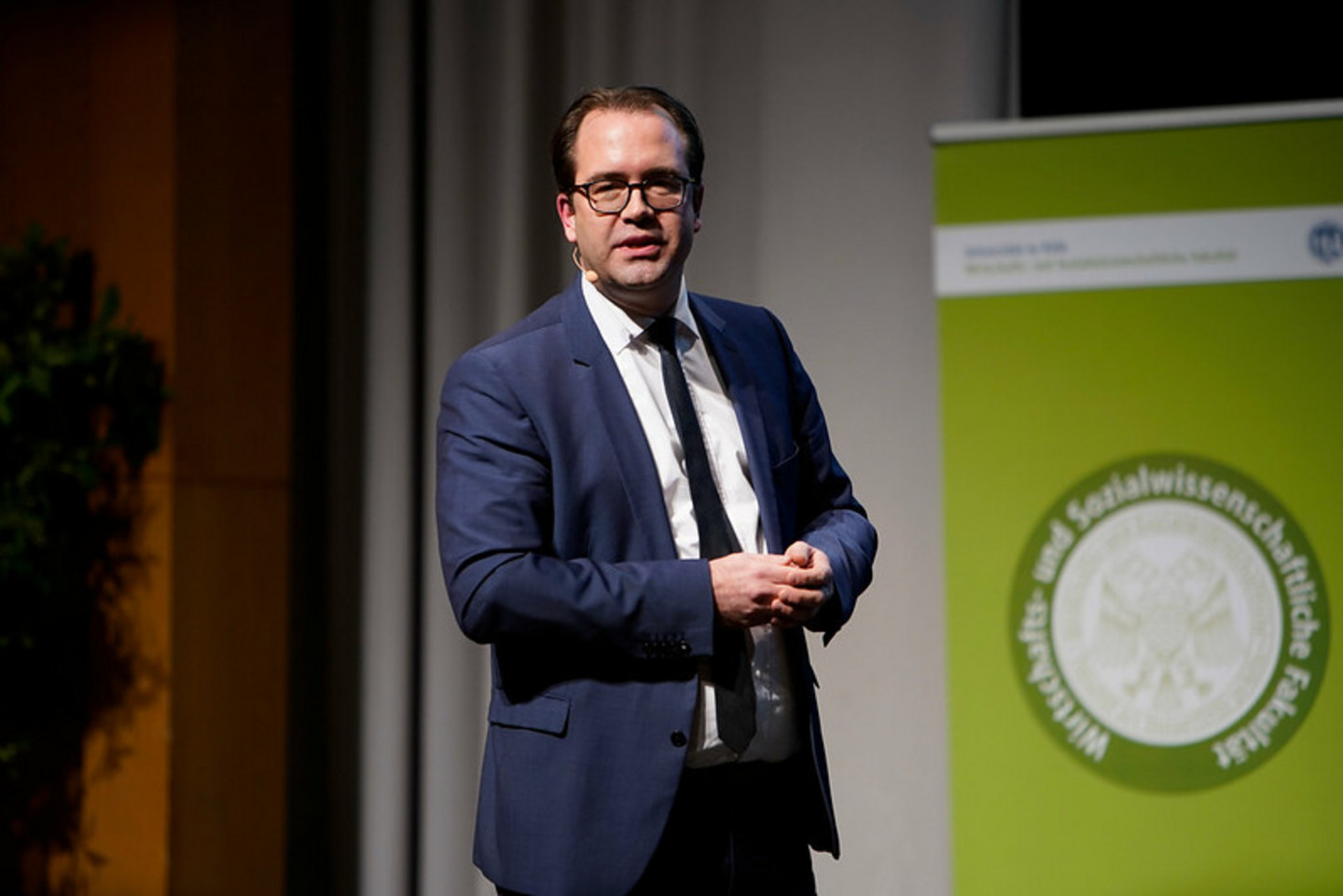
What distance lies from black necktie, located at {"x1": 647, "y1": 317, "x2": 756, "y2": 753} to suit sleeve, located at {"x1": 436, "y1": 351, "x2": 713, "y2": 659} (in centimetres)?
7

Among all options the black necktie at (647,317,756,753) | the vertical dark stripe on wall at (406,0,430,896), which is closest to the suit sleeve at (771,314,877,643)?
the black necktie at (647,317,756,753)

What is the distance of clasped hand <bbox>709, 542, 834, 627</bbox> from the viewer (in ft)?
5.65

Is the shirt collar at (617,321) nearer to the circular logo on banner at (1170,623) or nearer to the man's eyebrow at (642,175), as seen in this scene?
the man's eyebrow at (642,175)

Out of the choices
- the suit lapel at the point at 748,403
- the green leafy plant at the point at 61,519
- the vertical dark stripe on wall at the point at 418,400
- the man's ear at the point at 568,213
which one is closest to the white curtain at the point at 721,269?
the vertical dark stripe on wall at the point at 418,400

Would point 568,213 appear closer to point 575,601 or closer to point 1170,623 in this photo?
point 575,601

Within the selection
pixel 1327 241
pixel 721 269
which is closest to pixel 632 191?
pixel 1327 241

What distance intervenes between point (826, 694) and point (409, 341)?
1.41 metres

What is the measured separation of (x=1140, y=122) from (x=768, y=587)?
1.56 metres

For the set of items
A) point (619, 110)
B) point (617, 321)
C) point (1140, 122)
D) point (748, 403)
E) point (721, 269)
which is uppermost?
point (1140, 122)

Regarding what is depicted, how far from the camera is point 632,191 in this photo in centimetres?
180

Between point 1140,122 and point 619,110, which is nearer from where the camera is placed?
point 619,110

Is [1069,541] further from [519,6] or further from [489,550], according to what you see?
[519,6]

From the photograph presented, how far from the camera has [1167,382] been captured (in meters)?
2.83

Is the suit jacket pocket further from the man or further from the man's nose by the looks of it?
the man's nose
